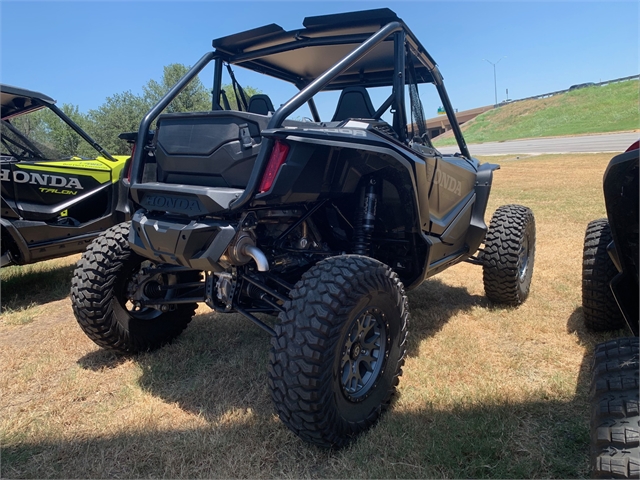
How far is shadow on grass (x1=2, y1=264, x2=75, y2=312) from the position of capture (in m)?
5.43

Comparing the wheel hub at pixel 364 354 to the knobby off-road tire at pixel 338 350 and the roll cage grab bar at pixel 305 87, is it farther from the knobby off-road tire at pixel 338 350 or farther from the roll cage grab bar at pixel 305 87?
the roll cage grab bar at pixel 305 87

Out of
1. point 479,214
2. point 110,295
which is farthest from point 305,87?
point 479,214

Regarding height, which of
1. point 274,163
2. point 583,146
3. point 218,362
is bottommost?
point 218,362

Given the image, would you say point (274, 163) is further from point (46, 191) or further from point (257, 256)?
point (46, 191)

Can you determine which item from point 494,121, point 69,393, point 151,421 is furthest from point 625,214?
point 494,121

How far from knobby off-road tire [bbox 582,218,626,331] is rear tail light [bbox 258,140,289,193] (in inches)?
97.6

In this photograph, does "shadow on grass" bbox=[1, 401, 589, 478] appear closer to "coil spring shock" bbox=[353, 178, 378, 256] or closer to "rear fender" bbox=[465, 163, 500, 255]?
"coil spring shock" bbox=[353, 178, 378, 256]

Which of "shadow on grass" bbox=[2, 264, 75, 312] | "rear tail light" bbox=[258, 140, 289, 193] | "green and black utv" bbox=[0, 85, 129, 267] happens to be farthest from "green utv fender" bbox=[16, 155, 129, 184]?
"rear tail light" bbox=[258, 140, 289, 193]

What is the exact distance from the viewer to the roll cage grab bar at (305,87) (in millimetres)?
2398

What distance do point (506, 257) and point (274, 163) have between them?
8.91 feet

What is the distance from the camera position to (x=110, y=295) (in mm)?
3232

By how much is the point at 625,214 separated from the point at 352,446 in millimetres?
1723

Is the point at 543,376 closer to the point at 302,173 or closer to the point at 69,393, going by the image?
the point at 302,173

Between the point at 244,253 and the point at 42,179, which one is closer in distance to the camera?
the point at 244,253
